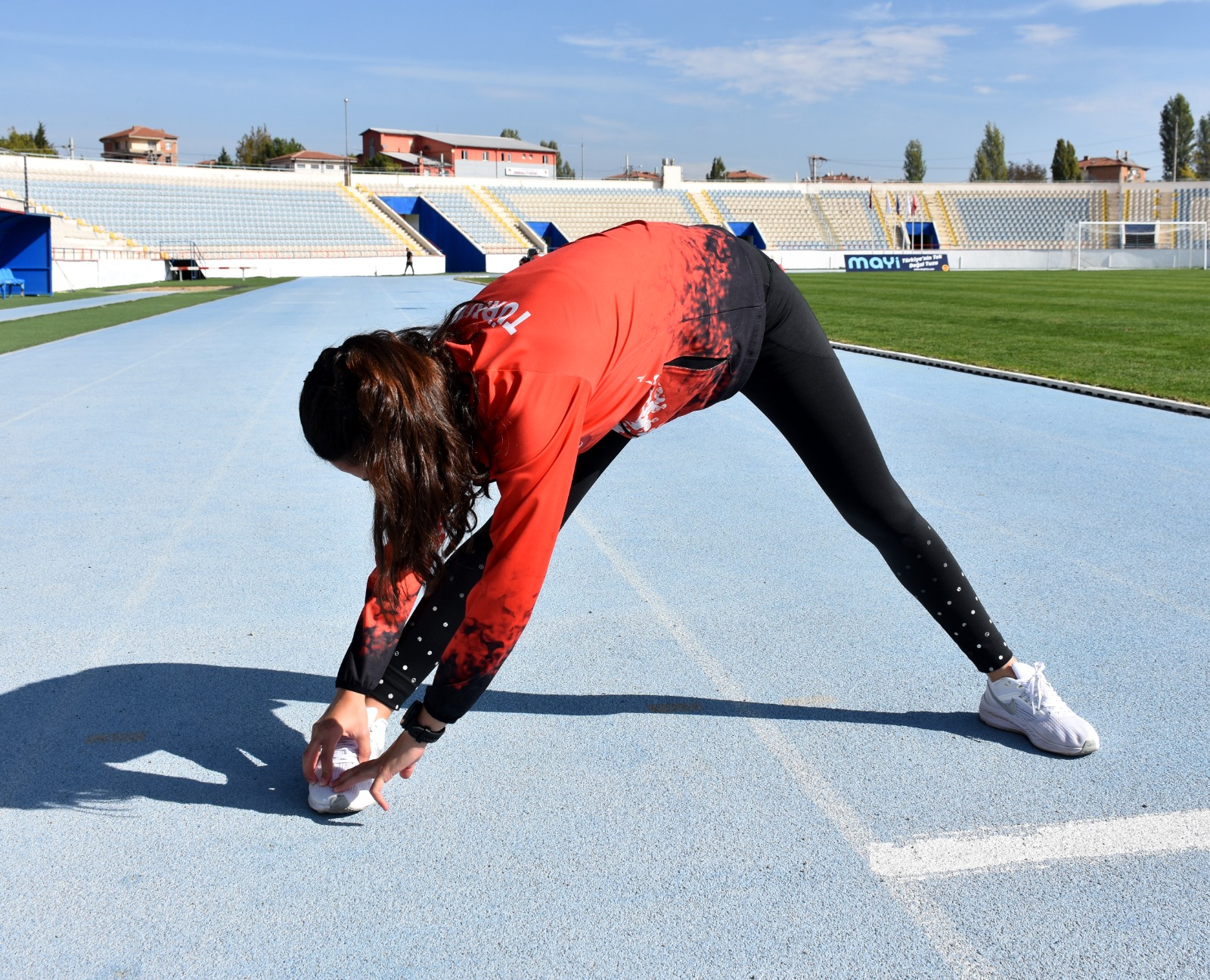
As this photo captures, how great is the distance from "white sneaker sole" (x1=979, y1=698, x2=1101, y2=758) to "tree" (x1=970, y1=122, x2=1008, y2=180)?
124669 millimetres

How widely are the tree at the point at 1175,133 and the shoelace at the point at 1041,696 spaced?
122 m

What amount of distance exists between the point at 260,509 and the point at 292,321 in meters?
14.1

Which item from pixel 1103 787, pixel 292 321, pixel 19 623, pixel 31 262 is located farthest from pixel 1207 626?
pixel 31 262

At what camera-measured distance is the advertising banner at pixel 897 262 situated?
53.3 m

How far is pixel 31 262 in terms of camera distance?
A: 2998 cm

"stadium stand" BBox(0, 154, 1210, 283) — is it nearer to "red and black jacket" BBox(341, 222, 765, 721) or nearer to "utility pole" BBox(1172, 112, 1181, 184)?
"red and black jacket" BBox(341, 222, 765, 721)

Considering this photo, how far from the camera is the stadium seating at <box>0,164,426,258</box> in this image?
45.4 m

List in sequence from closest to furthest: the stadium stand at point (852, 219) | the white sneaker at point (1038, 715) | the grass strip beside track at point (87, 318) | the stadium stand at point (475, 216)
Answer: the white sneaker at point (1038, 715), the grass strip beside track at point (87, 318), the stadium stand at point (475, 216), the stadium stand at point (852, 219)

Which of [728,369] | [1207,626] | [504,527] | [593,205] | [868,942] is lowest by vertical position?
[868,942]

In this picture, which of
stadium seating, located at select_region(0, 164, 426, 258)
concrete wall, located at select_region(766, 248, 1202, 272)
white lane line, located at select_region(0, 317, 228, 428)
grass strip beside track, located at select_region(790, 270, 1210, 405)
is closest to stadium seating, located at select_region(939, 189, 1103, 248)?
concrete wall, located at select_region(766, 248, 1202, 272)

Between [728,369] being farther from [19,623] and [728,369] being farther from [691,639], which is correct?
[19,623]

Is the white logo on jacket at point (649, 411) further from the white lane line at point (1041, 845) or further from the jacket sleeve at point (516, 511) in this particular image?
the white lane line at point (1041, 845)

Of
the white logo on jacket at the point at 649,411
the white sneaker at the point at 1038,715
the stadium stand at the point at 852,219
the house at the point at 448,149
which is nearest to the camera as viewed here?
the white logo on jacket at the point at 649,411

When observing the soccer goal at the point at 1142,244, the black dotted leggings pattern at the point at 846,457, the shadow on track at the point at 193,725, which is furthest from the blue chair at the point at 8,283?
the soccer goal at the point at 1142,244
